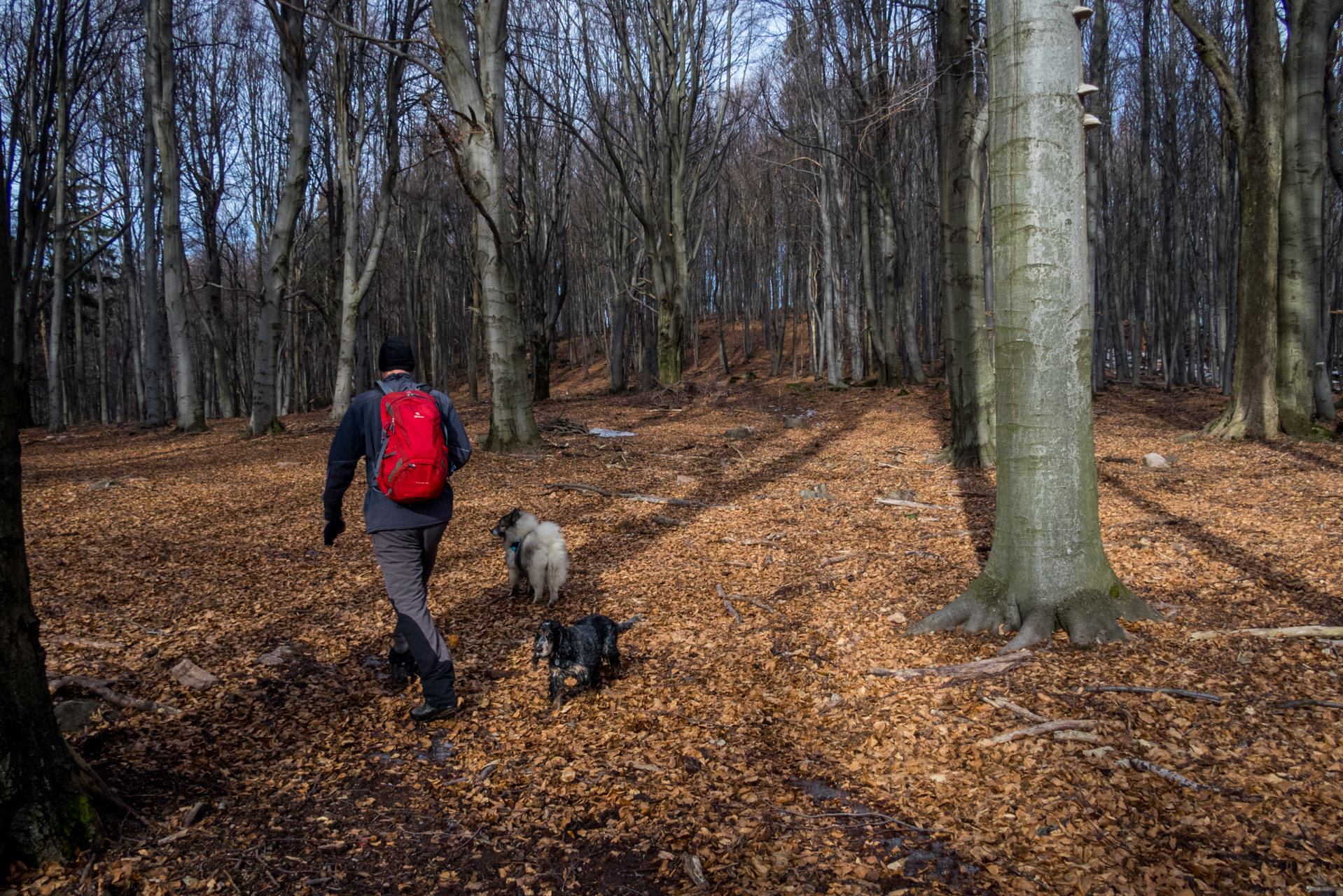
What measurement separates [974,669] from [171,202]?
16897 mm

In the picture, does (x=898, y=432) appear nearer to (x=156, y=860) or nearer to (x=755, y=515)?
(x=755, y=515)

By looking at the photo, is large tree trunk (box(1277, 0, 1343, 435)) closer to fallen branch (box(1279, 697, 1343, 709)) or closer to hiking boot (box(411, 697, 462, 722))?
fallen branch (box(1279, 697, 1343, 709))

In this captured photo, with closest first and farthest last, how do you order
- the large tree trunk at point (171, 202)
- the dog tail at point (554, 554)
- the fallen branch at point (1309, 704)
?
the fallen branch at point (1309, 704)
the dog tail at point (554, 554)
the large tree trunk at point (171, 202)

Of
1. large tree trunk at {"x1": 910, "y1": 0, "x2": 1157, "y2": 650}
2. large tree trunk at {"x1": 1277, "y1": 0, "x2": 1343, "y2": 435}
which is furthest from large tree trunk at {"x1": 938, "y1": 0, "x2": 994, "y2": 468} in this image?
large tree trunk at {"x1": 910, "y1": 0, "x2": 1157, "y2": 650}

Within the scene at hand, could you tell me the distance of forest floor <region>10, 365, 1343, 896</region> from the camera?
264cm

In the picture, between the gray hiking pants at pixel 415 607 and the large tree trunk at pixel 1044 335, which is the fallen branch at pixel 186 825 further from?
the large tree trunk at pixel 1044 335

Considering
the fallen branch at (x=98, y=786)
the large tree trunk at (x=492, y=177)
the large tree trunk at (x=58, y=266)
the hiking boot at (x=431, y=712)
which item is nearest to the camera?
the fallen branch at (x=98, y=786)

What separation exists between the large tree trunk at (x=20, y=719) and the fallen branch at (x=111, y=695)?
1.25 metres

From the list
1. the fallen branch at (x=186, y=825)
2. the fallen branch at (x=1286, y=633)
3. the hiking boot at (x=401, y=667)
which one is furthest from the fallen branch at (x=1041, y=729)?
the fallen branch at (x=186, y=825)

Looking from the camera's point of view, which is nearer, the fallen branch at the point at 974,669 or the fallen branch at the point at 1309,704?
the fallen branch at the point at 1309,704

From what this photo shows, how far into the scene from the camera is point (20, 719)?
243 centimetres

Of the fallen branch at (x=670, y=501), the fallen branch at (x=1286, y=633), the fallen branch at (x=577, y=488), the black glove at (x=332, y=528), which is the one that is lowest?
the fallen branch at (x=1286, y=633)

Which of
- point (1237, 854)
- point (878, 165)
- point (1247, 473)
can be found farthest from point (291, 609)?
point (878, 165)

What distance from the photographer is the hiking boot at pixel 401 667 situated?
4.23 meters
